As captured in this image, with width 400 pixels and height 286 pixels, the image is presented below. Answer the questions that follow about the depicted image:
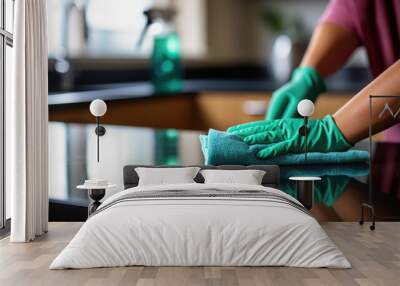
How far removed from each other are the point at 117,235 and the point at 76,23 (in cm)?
375

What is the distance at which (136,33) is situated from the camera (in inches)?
317

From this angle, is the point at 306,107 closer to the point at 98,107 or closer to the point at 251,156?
the point at 251,156

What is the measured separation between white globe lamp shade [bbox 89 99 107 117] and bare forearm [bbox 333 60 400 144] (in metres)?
1.67

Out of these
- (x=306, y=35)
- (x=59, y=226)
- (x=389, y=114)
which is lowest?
(x=59, y=226)

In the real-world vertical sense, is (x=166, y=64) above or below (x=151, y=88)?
above

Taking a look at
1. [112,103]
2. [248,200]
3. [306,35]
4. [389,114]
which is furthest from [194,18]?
[248,200]

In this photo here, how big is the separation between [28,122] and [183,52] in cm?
332

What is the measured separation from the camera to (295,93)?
6203mm

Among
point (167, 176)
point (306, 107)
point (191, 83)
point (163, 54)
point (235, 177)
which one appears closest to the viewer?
point (235, 177)

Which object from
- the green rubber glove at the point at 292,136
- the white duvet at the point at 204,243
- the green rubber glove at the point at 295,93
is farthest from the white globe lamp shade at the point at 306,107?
the white duvet at the point at 204,243

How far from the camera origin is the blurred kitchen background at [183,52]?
685cm

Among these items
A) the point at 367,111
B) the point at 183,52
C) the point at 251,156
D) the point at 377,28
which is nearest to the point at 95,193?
the point at 251,156

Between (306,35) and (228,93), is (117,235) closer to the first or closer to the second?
(228,93)

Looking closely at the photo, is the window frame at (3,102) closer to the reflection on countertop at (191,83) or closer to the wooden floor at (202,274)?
the reflection on countertop at (191,83)
